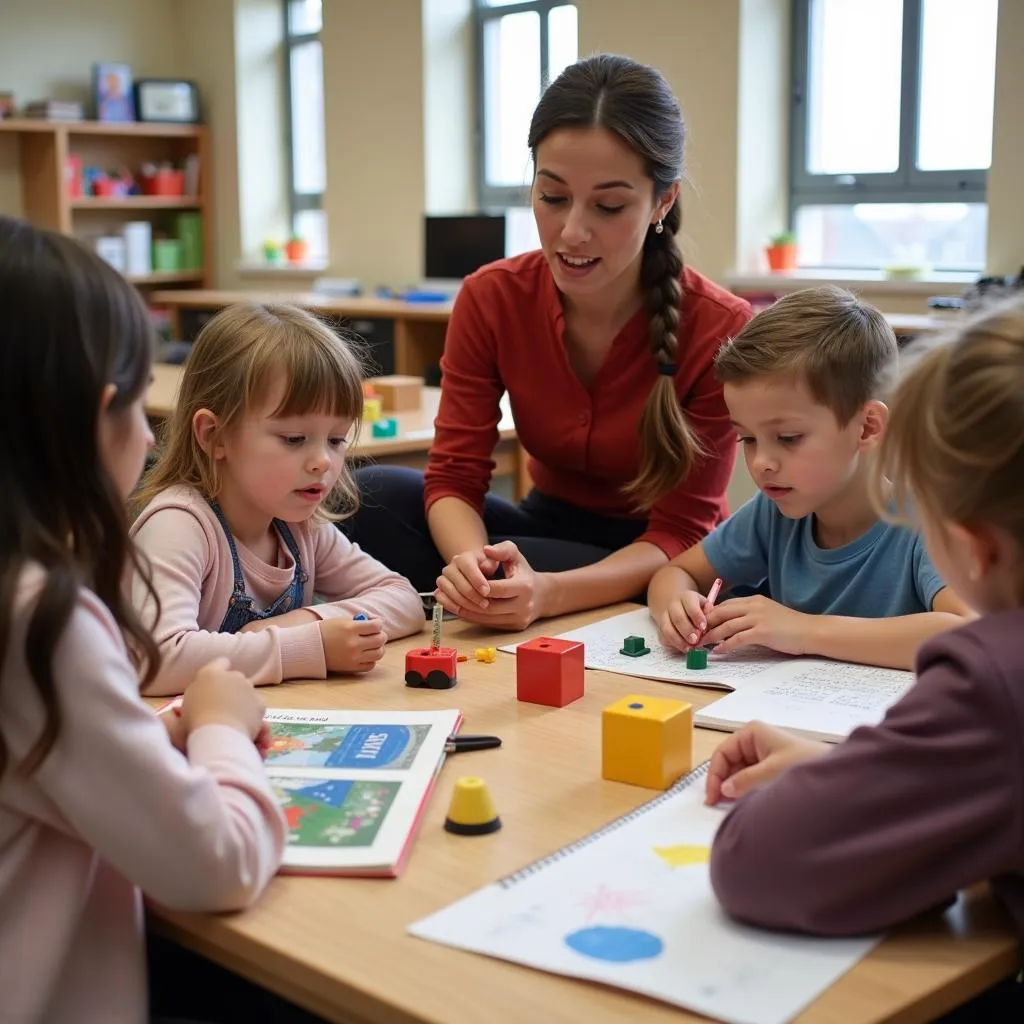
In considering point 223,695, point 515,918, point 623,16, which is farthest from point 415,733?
point 623,16

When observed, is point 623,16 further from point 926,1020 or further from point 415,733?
point 926,1020

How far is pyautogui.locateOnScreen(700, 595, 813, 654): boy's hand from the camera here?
1.47 metres

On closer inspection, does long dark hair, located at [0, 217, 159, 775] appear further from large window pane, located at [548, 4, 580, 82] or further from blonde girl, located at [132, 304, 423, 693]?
large window pane, located at [548, 4, 580, 82]

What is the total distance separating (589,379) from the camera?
2.11 meters

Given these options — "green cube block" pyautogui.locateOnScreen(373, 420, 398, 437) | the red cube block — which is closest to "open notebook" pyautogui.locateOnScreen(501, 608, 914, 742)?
the red cube block

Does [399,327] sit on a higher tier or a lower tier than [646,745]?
higher

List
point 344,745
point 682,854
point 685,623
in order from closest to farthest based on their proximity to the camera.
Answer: point 682,854 < point 344,745 < point 685,623

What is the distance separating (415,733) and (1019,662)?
0.57 metres

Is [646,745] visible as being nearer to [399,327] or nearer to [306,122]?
[399,327]

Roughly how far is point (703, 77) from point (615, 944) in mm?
4551

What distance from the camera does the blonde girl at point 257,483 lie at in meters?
1.48

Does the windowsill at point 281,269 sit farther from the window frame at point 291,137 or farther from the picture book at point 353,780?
the picture book at point 353,780

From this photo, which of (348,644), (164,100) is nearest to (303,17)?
(164,100)

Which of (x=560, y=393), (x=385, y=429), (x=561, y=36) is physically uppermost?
(x=561, y=36)
